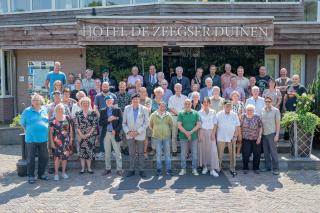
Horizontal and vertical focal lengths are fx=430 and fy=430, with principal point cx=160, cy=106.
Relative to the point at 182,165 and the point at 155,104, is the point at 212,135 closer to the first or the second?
the point at 182,165

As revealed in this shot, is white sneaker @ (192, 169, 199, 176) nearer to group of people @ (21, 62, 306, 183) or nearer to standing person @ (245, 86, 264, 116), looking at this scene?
group of people @ (21, 62, 306, 183)

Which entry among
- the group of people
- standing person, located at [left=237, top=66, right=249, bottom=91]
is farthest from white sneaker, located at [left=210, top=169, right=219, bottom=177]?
standing person, located at [left=237, top=66, right=249, bottom=91]

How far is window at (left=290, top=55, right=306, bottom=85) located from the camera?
1705cm

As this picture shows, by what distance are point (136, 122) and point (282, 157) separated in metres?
4.01

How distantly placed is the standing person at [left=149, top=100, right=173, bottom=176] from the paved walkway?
50 cm

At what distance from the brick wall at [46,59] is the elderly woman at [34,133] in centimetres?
710

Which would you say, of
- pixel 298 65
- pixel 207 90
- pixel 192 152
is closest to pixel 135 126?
pixel 192 152

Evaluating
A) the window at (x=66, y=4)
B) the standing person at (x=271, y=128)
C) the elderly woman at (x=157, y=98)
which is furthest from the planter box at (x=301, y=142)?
the window at (x=66, y=4)

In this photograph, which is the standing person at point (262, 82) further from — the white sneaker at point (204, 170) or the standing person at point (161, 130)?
the standing person at point (161, 130)

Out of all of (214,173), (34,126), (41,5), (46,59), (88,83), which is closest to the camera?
(34,126)

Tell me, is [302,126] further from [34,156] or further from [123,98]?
[34,156]

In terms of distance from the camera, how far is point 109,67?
49.3 ft

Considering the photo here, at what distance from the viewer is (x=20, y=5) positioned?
19344 millimetres

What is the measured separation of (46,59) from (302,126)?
1069 cm
